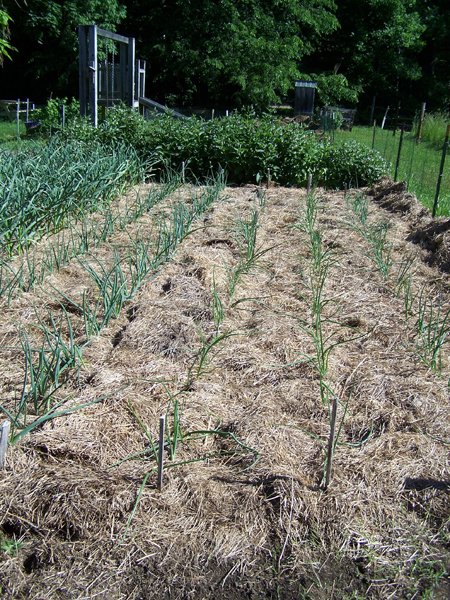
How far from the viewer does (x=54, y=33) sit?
60.5 feet

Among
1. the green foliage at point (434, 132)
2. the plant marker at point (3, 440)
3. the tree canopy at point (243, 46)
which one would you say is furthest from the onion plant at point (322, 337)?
the tree canopy at point (243, 46)

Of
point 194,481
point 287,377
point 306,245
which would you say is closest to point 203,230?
point 306,245

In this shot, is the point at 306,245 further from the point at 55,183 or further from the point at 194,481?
the point at 194,481

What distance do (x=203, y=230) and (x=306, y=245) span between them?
2.77 feet

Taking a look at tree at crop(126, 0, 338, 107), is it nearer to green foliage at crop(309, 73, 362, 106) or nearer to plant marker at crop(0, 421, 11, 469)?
green foliage at crop(309, 73, 362, 106)

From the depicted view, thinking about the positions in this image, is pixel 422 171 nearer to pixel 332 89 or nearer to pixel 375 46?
pixel 332 89

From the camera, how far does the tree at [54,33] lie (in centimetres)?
1802

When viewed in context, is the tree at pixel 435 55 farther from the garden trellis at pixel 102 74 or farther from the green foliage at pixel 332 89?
the garden trellis at pixel 102 74

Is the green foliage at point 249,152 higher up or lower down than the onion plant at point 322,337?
higher up

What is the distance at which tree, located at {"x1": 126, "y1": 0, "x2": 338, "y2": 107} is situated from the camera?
58.9ft

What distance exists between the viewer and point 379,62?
2372 centimetres

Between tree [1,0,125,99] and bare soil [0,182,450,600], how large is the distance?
16.6 metres

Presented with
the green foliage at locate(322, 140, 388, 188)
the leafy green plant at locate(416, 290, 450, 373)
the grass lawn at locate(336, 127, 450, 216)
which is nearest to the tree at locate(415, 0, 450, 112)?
the grass lawn at locate(336, 127, 450, 216)

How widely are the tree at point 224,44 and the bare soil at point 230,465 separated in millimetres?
15441
